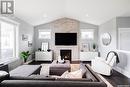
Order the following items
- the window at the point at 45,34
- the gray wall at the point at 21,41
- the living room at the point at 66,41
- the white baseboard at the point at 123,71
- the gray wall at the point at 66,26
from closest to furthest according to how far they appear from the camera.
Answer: the living room at the point at 66,41
the white baseboard at the point at 123,71
the gray wall at the point at 21,41
the gray wall at the point at 66,26
the window at the point at 45,34

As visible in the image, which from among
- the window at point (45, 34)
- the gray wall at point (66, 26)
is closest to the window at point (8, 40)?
the window at point (45, 34)

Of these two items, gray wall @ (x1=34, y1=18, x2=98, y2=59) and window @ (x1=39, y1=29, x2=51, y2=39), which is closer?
gray wall @ (x1=34, y1=18, x2=98, y2=59)

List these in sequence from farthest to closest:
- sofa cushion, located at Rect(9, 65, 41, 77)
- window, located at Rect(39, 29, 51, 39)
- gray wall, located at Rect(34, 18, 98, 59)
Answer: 1. window, located at Rect(39, 29, 51, 39)
2. gray wall, located at Rect(34, 18, 98, 59)
3. sofa cushion, located at Rect(9, 65, 41, 77)

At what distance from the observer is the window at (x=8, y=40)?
566cm

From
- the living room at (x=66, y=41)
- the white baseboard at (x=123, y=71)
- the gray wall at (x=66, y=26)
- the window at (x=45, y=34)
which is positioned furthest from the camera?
the window at (x=45, y=34)

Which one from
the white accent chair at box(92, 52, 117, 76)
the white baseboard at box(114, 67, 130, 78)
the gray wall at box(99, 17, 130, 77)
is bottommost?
the white baseboard at box(114, 67, 130, 78)

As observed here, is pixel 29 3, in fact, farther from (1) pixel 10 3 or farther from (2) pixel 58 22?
(2) pixel 58 22

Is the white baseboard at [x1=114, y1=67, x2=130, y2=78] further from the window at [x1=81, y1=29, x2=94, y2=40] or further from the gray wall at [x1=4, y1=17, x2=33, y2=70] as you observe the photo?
the gray wall at [x1=4, y1=17, x2=33, y2=70]

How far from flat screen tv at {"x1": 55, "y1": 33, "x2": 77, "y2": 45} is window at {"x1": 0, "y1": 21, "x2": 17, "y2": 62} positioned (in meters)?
3.67

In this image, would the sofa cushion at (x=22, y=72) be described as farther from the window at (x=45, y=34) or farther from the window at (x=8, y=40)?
the window at (x=45, y=34)

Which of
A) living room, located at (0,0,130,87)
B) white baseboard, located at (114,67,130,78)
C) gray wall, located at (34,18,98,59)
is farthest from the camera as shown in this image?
gray wall, located at (34,18,98,59)

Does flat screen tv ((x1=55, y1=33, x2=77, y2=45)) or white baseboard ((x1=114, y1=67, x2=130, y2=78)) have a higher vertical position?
flat screen tv ((x1=55, y1=33, x2=77, y2=45))

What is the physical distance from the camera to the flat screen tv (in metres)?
10.1

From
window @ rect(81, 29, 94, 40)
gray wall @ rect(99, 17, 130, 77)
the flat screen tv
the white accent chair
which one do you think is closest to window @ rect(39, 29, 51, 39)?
A: the flat screen tv
